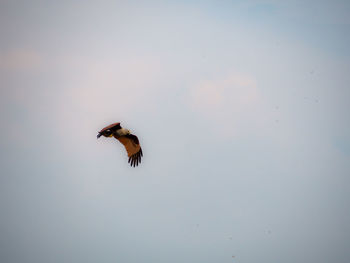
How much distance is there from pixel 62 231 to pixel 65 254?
23.0 metres

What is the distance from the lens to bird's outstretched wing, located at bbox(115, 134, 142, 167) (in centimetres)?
2286

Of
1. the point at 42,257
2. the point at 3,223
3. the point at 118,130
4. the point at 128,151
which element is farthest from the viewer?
the point at 3,223

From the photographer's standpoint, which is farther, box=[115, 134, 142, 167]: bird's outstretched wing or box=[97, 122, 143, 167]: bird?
box=[115, 134, 142, 167]: bird's outstretched wing

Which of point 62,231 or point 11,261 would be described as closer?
point 11,261

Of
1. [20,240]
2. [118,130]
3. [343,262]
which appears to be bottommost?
[118,130]

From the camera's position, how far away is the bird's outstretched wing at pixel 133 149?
22.9 m

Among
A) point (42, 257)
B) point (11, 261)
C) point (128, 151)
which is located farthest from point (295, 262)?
point (128, 151)

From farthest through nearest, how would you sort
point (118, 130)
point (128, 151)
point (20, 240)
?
point (20, 240) → point (128, 151) → point (118, 130)

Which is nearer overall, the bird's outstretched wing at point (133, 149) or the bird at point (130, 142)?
the bird at point (130, 142)

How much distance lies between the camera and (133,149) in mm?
23312

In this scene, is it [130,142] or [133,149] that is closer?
[130,142]

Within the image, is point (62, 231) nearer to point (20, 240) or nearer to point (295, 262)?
point (20, 240)

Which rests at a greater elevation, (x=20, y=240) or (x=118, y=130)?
(x=20, y=240)

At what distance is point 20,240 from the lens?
155 meters
